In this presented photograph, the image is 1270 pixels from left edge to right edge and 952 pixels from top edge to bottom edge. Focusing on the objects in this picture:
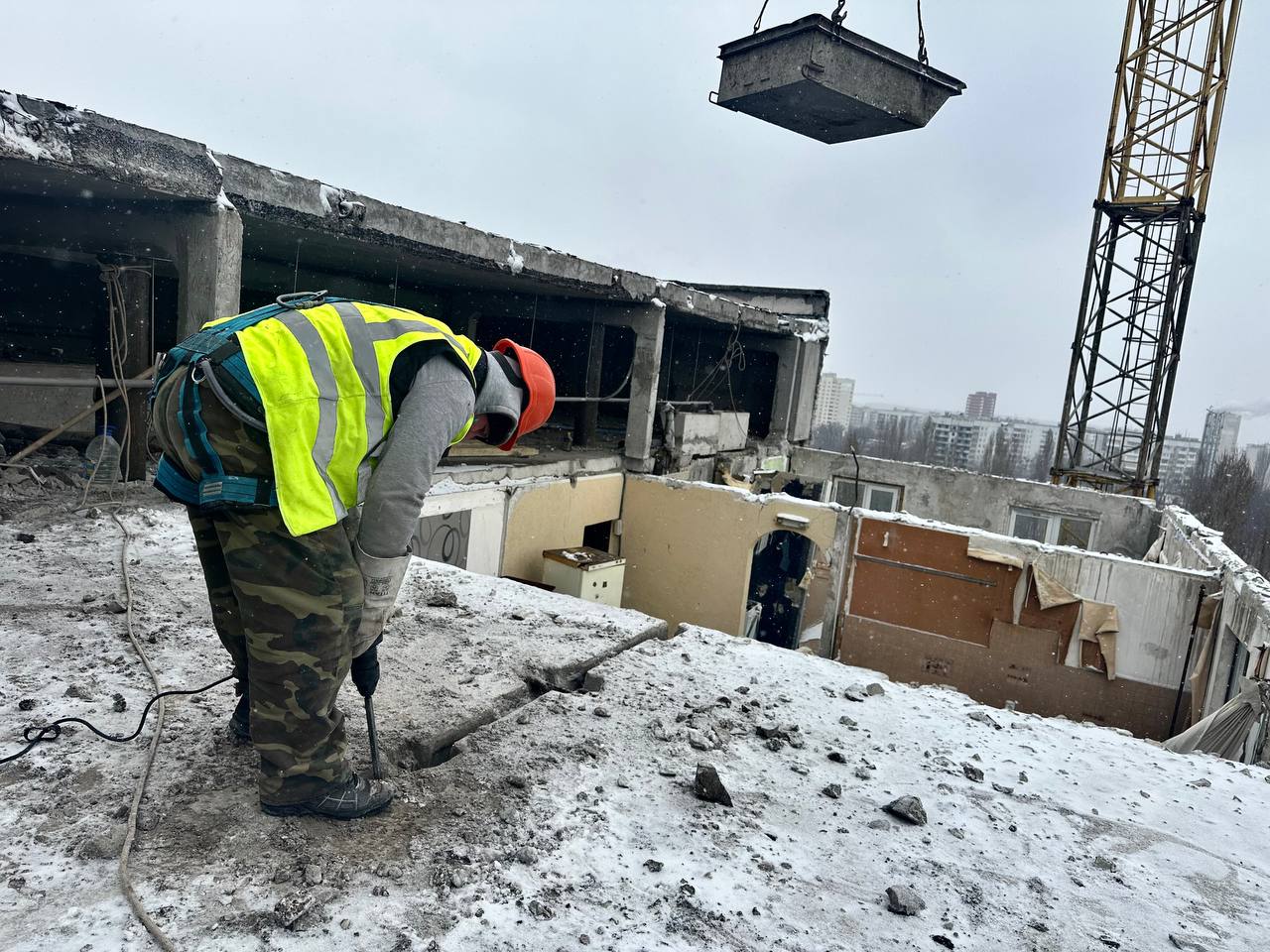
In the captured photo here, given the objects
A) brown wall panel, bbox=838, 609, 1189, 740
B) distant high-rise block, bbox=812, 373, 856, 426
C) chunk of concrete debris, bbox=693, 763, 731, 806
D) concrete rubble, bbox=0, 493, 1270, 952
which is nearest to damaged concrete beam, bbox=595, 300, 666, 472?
brown wall panel, bbox=838, 609, 1189, 740

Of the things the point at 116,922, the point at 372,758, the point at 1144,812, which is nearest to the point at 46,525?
the point at 372,758

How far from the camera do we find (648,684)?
121 inches

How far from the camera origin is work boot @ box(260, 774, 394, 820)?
1936 mm

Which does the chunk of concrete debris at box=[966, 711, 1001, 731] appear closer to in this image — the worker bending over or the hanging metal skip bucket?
the worker bending over

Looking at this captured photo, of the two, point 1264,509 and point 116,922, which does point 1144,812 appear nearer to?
point 116,922

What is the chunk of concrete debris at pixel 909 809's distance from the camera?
7.51ft

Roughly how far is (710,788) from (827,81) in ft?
15.7

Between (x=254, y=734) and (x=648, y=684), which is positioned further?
(x=648, y=684)

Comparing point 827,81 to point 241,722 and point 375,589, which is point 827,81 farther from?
point 241,722

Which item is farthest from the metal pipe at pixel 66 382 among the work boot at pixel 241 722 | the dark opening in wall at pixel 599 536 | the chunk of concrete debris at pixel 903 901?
the dark opening in wall at pixel 599 536

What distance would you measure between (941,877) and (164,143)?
5.35m

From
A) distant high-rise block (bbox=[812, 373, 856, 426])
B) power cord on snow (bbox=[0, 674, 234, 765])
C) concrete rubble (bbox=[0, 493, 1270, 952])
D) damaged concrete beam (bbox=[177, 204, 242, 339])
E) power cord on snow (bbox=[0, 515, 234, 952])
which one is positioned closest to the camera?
power cord on snow (bbox=[0, 515, 234, 952])

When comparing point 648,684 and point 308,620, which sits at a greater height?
point 308,620

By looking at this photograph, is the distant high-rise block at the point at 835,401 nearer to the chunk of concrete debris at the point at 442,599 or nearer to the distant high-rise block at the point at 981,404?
the distant high-rise block at the point at 981,404
